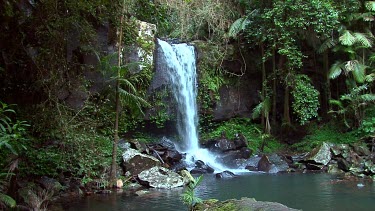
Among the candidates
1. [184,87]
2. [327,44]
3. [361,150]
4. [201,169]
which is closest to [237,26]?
[184,87]

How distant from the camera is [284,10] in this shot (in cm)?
1547

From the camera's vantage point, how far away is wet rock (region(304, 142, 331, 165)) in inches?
550

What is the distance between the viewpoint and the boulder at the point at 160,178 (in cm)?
1076

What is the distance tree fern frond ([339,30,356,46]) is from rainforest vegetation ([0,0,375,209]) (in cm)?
4

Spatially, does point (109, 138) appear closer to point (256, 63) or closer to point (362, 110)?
point (256, 63)

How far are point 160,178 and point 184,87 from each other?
264 inches

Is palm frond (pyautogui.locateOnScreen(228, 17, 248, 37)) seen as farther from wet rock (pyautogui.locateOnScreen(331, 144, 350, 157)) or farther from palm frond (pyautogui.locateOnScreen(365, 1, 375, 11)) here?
wet rock (pyautogui.locateOnScreen(331, 144, 350, 157))

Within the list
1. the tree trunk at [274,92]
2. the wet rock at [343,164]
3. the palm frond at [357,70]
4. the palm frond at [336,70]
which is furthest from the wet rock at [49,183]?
the palm frond at [357,70]

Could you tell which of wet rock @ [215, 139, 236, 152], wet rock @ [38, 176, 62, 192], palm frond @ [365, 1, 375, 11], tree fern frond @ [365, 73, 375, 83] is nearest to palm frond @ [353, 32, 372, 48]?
palm frond @ [365, 1, 375, 11]

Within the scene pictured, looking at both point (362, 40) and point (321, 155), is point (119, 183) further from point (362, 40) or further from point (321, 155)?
point (362, 40)

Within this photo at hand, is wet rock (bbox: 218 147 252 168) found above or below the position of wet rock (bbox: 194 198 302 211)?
above

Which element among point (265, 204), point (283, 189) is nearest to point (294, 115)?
point (283, 189)

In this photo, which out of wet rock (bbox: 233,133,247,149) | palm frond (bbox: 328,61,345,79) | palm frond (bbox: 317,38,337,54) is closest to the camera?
wet rock (bbox: 233,133,247,149)

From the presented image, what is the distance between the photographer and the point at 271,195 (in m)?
9.30
